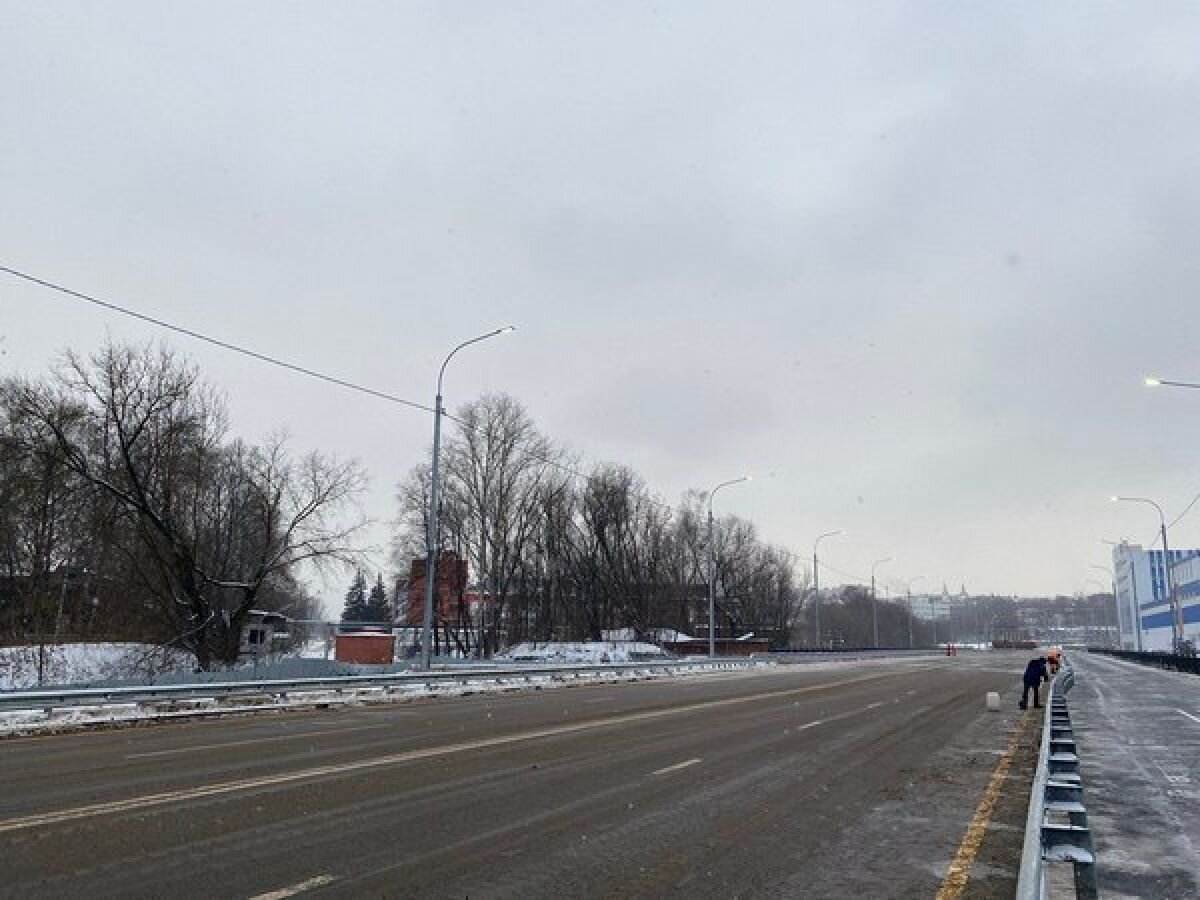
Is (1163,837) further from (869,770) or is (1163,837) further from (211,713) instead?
(211,713)

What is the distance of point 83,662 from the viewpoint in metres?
38.2

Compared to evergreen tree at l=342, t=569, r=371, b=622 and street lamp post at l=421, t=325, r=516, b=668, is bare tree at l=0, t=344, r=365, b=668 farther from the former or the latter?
evergreen tree at l=342, t=569, r=371, b=622

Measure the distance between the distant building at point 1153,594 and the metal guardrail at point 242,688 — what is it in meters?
107

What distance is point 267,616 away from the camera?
40281 mm

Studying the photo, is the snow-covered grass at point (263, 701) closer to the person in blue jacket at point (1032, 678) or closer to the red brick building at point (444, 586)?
the person in blue jacket at point (1032, 678)

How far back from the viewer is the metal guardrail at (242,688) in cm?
1852

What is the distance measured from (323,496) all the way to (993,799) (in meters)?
36.9

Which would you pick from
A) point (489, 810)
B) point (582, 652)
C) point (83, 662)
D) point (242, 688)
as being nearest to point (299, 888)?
point (489, 810)

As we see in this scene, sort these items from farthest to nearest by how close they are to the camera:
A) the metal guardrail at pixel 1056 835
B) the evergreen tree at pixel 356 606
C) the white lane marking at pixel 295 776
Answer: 1. the evergreen tree at pixel 356 606
2. the white lane marking at pixel 295 776
3. the metal guardrail at pixel 1056 835

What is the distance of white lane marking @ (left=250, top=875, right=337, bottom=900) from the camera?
5.69 metres

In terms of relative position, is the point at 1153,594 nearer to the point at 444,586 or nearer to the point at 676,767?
the point at 444,586

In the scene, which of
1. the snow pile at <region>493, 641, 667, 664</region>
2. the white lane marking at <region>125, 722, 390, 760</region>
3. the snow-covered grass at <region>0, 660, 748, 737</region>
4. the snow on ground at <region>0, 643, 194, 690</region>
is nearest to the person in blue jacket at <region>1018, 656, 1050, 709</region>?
the snow-covered grass at <region>0, 660, 748, 737</region>

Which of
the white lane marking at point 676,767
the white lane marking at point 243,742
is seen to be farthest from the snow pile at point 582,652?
the white lane marking at point 676,767

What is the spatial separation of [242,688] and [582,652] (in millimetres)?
49033
